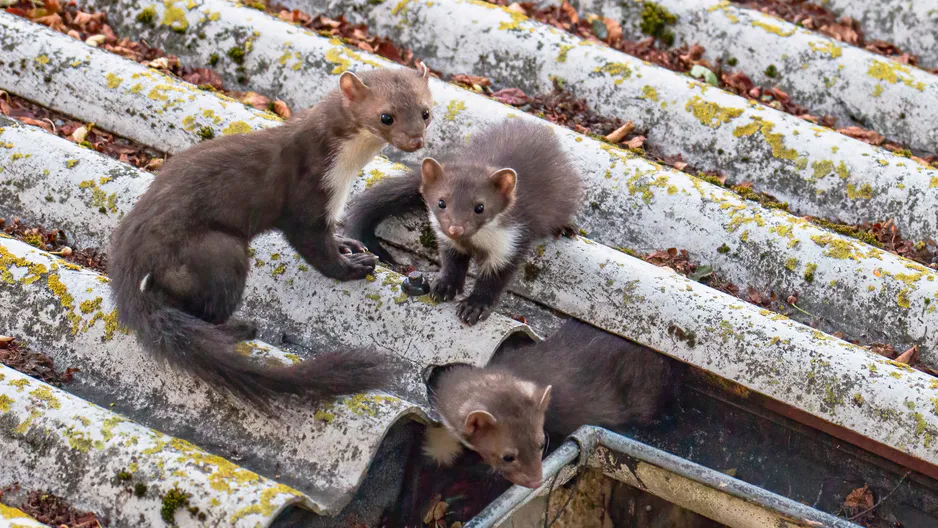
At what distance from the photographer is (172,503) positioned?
322 centimetres

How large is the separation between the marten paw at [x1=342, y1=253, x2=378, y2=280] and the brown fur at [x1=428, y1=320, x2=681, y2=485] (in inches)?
21.6

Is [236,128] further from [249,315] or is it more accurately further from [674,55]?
[674,55]

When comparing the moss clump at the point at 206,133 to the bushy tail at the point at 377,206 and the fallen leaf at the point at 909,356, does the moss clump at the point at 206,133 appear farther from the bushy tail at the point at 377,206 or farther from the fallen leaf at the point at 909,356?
the fallen leaf at the point at 909,356

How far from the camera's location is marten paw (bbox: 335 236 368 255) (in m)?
4.82

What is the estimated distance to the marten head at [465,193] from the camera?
4.66 metres

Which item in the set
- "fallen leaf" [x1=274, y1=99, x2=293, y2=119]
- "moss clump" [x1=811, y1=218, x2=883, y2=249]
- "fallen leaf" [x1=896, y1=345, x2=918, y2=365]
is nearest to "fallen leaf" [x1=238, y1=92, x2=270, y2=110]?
"fallen leaf" [x1=274, y1=99, x2=293, y2=119]

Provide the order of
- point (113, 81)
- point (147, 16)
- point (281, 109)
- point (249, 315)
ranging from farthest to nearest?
point (147, 16) → point (281, 109) → point (113, 81) → point (249, 315)

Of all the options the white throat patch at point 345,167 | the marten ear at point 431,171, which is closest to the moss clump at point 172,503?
the white throat patch at point 345,167

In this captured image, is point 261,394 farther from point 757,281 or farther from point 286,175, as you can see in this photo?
point 757,281

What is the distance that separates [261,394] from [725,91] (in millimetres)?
3094

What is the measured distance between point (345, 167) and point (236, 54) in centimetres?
132

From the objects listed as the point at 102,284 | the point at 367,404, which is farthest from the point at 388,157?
the point at 367,404

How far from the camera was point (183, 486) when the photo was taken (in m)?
3.24

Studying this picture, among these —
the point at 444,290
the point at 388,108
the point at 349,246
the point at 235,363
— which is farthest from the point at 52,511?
the point at 388,108
